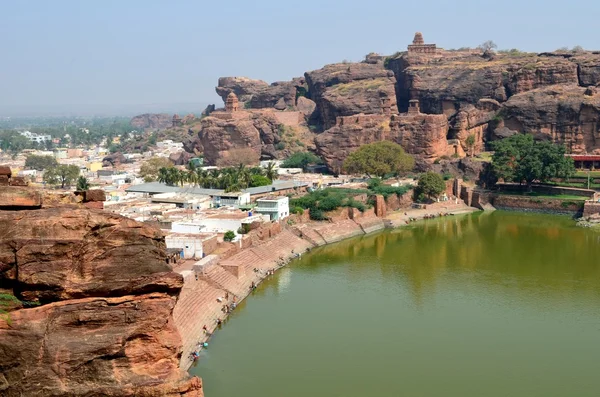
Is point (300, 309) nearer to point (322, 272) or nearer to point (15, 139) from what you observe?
point (322, 272)

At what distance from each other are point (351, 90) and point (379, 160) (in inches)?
659

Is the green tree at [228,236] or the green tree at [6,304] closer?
the green tree at [6,304]

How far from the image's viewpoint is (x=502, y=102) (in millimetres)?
57250

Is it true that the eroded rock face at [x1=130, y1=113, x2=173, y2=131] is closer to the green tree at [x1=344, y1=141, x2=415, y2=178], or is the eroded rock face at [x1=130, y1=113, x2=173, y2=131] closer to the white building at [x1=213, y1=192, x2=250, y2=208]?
the green tree at [x1=344, y1=141, x2=415, y2=178]

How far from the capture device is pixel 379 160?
161 ft

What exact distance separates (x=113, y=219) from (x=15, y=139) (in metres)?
99.3

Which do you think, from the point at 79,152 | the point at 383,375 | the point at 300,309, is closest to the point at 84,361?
the point at 383,375

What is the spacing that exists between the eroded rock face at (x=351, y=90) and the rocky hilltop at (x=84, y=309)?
54.5 meters

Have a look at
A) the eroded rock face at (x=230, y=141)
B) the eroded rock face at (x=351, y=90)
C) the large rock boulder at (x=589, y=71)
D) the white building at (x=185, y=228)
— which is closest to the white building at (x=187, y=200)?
the white building at (x=185, y=228)

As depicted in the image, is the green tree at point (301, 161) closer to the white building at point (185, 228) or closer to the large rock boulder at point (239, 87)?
the large rock boulder at point (239, 87)

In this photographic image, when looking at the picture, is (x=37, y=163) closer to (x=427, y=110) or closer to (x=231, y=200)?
(x=231, y=200)

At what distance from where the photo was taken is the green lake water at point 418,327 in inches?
688

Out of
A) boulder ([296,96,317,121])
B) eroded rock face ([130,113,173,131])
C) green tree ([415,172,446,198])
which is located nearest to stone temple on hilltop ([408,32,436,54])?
boulder ([296,96,317,121])

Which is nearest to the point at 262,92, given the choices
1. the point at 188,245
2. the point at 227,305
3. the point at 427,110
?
the point at 427,110
